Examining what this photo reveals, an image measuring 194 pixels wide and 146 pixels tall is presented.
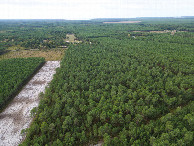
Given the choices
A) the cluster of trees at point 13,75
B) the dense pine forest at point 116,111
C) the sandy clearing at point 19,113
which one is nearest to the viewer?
the dense pine forest at point 116,111

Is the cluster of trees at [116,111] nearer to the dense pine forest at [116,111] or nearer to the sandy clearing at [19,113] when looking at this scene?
the dense pine forest at [116,111]

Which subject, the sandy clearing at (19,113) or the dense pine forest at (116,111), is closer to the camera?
the dense pine forest at (116,111)

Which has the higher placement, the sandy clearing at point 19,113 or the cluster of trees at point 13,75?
the cluster of trees at point 13,75

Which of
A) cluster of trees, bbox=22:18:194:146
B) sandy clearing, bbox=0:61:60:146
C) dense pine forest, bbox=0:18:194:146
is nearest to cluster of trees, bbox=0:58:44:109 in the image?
sandy clearing, bbox=0:61:60:146

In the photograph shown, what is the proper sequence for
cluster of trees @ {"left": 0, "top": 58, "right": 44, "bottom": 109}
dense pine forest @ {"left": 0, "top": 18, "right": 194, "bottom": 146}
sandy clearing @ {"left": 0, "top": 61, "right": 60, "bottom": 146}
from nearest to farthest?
dense pine forest @ {"left": 0, "top": 18, "right": 194, "bottom": 146}
sandy clearing @ {"left": 0, "top": 61, "right": 60, "bottom": 146}
cluster of trees @ {"left": 0, "top": 58, "right": 44, "bottom": 109}

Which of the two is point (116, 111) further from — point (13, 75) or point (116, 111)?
point (13, 75)

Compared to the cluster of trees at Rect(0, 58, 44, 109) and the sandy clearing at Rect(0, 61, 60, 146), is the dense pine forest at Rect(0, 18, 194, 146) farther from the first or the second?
the cluster of trees at Rect(0, 58, 44, 109)

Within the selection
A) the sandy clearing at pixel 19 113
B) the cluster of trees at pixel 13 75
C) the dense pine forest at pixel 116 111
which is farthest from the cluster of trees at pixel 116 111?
the cluster of trees at pixel 13 75
